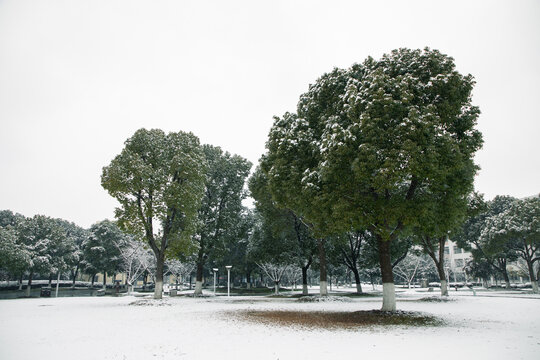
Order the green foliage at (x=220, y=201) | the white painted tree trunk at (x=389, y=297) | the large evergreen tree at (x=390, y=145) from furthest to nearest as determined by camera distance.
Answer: the green foliage at (x=220, y=201) → the white painted tree trunk at (x=389, y=297) → the large evergreen tree at (x=390, y=145)

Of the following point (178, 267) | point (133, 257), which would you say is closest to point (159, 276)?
point (133, 257)

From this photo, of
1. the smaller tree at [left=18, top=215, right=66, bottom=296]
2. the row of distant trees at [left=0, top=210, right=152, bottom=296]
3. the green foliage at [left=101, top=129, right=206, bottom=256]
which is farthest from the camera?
the smaller tree at [left=18, top=215, right=66, bottom=296]

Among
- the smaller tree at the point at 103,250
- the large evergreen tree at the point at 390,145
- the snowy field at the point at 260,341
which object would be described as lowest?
the snowy field at the point at 260,341

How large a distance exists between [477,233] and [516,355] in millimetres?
46436

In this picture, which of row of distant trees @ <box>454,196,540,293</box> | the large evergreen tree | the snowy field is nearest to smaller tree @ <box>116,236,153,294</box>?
the snowy field

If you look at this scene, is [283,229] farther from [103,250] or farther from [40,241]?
[103,250]

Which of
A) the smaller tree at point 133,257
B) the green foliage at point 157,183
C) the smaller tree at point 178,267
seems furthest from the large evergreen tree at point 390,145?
the smaller tree at point 178,267

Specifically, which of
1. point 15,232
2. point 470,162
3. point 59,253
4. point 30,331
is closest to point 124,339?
point 30,331

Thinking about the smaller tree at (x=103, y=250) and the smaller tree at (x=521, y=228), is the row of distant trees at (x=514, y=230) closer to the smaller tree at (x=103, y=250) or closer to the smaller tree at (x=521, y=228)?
the smaller tree at (x=521, y=228)

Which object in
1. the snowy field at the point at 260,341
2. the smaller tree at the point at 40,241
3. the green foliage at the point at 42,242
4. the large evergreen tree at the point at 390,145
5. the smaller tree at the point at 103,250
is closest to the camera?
the snowy field at the point at 260,341

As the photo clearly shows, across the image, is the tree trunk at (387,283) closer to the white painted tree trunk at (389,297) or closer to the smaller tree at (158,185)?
the white painted tree trunk at (389,297)

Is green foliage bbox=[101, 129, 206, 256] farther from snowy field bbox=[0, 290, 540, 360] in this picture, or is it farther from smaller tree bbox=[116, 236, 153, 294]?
smaller tree bbox=[116, 236, 153, 294]

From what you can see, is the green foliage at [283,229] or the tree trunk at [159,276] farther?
the green foliage at [283,229]

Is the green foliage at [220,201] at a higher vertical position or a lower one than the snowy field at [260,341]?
higher
